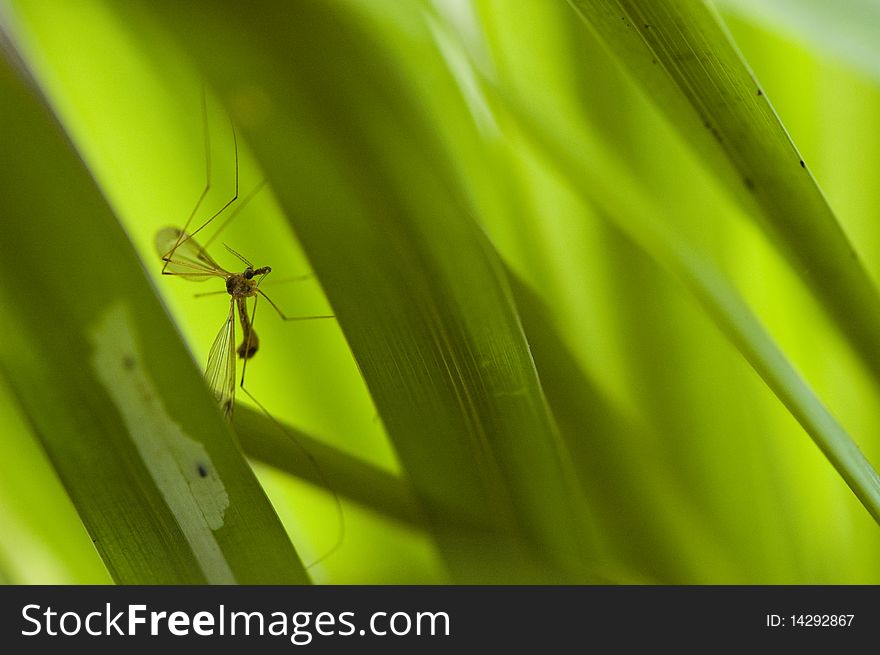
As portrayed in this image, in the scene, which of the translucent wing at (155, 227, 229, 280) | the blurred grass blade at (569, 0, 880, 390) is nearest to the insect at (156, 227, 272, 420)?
the translucent wing at (155, 227, 229, 280)

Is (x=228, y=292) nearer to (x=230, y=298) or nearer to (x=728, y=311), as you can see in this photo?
(x=230, y=298)

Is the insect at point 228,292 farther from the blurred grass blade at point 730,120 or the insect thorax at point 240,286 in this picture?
the blurred grass blade at point 730,120

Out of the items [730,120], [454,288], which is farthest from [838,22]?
[454,288]

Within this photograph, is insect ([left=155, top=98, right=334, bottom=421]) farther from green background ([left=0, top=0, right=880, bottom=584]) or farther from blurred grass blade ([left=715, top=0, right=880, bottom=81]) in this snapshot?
blurred grass blade ([left=715, top=0, right=880, bottom=81])

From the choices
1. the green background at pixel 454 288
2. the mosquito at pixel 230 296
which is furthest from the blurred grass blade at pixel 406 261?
the mosquito at pixel 230 296

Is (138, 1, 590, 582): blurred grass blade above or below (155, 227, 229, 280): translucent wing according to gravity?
below

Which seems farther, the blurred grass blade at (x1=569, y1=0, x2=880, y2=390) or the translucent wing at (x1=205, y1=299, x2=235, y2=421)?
the translucent wing at (x1=205, y1=299, x2=235, y2=421)
